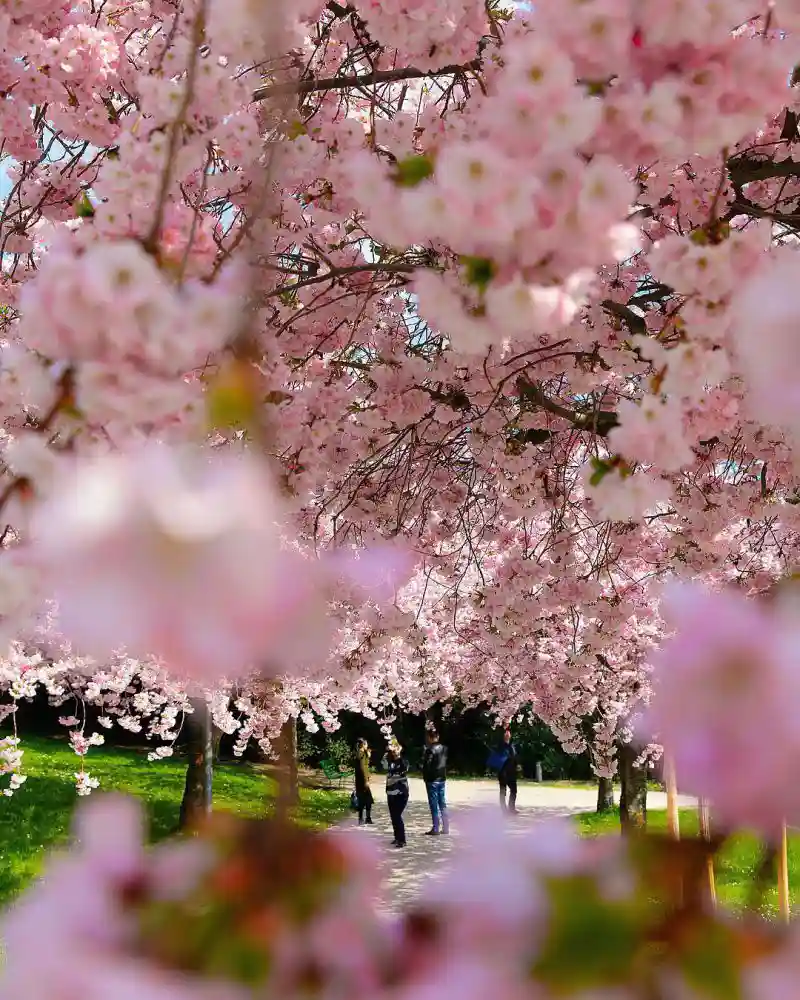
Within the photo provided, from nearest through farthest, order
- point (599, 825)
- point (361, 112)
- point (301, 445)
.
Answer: point (361, 112) < point (301, 445) < point (599, 825)

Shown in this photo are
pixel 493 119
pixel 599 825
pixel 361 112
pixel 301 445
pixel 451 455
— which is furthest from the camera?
pixel 599 825

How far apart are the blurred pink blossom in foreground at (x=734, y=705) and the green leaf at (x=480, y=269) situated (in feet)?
2.10

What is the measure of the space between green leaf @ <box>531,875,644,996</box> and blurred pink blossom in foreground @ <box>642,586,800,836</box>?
9cm

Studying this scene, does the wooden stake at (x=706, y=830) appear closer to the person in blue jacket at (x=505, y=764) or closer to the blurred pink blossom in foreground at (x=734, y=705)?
the blurred pink blossom in foreground at (x=734, y=705)

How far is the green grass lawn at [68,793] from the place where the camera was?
7.40 meters

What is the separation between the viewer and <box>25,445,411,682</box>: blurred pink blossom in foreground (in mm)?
494

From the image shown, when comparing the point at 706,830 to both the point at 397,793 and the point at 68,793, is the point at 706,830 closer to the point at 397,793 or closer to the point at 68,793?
the point at 397,793

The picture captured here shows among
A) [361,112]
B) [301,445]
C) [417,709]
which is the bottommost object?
[417,709]

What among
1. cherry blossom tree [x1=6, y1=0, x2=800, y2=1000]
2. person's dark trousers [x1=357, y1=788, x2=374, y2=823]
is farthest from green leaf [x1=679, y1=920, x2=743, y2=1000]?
person's dark trousers [x1=357, y1=788, x2=374, y2=823]

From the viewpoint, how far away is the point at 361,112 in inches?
133

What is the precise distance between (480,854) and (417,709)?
13.8 meters

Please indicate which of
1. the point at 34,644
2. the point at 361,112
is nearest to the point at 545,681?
the point at 34,644

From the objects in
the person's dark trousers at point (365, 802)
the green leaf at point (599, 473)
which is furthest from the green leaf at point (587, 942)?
the person's dark trousers at point (365, 802)

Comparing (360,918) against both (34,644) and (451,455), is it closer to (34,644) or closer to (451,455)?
(451,455)
